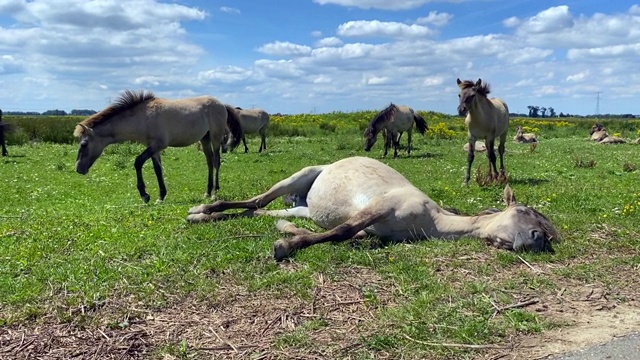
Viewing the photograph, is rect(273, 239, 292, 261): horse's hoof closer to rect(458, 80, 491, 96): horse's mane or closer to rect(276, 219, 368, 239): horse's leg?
rect(276, 219, 368, 239): horse's leg

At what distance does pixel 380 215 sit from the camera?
20.7 feet

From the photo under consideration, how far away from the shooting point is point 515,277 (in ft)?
17.6

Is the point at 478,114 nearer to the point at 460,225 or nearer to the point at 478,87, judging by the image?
the point at 478,87

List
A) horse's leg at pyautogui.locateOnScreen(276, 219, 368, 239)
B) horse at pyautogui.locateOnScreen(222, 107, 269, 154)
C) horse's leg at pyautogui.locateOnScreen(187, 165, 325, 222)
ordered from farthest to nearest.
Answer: horse at pyautogui.locateOnScreen(222, 107, 269, 154) < horse's leg at pyautogui.locateOnScreen(187, 165, 325, 222) < horse's leg at pyautogui.locateOnScreen(276, 219, 368, 239)

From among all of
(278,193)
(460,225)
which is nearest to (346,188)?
(278,193)

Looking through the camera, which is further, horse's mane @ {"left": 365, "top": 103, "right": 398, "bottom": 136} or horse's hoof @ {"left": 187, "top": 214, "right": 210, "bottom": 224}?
horse's mane @ {"left": 365, "top": 103, "right": 398, "bottom": 136}

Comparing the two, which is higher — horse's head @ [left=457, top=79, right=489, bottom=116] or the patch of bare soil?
horse's head @ [left=457, top=79, right=489, bottom=116]

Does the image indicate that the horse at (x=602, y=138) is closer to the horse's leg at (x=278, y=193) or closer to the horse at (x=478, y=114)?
the horse at (x=478, y=114)

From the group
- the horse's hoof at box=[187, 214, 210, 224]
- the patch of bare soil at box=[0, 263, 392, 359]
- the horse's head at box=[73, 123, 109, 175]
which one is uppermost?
the horse's head at box=[73, 123, 109, 175]

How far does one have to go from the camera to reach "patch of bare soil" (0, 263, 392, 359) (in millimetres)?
3982

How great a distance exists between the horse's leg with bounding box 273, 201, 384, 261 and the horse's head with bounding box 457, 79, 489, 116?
310 inches

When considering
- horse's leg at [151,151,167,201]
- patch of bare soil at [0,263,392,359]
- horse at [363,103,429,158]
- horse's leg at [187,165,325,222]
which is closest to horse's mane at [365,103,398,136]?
horse at [363,103,429,158]

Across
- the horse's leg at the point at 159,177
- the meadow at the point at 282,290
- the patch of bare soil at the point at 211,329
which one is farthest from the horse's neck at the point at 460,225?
the horse's leg at the point at 159,177

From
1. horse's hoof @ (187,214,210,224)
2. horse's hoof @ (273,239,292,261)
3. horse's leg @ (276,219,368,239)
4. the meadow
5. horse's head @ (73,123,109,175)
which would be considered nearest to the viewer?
the meadow
